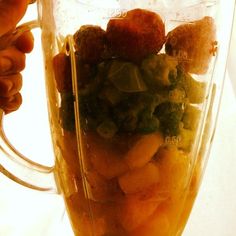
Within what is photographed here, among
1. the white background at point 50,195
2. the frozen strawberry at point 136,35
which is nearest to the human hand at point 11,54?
the frozen strawberry at point 136,35

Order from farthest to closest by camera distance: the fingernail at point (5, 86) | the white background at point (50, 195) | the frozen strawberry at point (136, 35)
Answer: the white background at point (50, 195)
the fingernail at point (5, 86)
the frozen strawberry at point (136, 35)

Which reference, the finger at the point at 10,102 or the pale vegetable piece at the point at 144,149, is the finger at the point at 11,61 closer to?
the finger at the point at 10,102

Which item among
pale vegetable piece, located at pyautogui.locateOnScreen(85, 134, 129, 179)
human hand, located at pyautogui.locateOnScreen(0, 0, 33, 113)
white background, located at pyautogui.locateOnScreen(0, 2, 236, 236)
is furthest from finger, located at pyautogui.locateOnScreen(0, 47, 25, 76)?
white background, located at pyautogui.locateOnScreen(0, 2, 236, 236)

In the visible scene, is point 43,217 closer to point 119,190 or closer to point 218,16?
point 119,190

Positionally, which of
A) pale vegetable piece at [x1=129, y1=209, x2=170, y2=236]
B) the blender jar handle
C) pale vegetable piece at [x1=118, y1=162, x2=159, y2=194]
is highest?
pale vegetable piece at [x1=118, y1=162, x2=159, y2=194]

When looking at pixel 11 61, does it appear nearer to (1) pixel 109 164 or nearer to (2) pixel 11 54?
(2) pixel 11 54

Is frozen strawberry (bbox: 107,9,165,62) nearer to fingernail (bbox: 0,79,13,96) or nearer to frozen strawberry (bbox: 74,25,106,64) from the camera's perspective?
frozen strawberry (bbox: 74,25,106,64)
